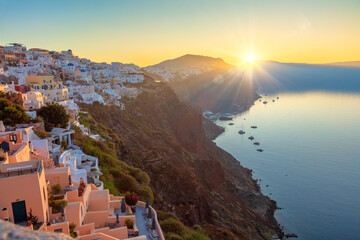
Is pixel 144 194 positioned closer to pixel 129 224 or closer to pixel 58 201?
pixel 129 224

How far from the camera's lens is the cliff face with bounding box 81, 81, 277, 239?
76.9ft

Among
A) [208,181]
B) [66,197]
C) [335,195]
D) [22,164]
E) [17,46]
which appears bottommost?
[335,195]

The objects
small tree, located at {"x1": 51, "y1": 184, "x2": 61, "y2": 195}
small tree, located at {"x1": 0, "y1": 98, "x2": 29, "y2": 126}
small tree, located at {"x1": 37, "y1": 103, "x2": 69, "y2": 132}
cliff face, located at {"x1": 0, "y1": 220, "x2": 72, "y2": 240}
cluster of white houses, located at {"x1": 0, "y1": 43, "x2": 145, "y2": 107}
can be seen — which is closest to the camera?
cliff face, located at {"x1": 0, "y1": 220, "x2": 72, "y2": 240}

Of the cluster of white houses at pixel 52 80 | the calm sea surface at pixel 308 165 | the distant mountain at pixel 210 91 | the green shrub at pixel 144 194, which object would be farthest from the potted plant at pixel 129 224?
the distant mountain at pixel 210 91

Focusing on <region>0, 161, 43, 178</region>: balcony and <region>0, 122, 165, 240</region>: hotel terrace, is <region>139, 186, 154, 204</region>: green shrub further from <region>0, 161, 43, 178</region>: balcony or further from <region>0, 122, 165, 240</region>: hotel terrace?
<region>0, 161, 43, 178</region>: balcony

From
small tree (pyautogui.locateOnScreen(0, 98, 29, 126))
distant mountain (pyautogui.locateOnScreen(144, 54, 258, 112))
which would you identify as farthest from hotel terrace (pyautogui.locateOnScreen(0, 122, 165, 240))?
distant mountain (pyautogui.locateOnScreen(144, 54, 258, 112))

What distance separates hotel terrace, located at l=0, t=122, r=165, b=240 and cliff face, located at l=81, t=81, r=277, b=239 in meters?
8.01

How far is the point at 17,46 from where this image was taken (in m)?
56.0

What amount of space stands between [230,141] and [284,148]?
508 inches

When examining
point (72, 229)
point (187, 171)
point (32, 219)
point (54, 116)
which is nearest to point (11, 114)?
point (54, 116)

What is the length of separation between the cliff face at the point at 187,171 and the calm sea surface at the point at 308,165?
141 inches

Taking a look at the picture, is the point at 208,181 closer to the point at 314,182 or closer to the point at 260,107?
the point at 314,182

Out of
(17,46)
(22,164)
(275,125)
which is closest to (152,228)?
(22,164)

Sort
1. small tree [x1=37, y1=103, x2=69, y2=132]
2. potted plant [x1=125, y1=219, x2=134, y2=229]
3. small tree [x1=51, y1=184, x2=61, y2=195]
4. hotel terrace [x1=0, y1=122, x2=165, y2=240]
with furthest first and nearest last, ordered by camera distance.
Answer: small tree [x1=37, y1=103, x2=69, y2=132]
small tree [x1=51, y1=184, x2=61, y2=195]
potted plant [x1=125, y1=219, x2=134, y2=229]
hotel terrace [x1=0, y1=122, x2=165, y2=240]
